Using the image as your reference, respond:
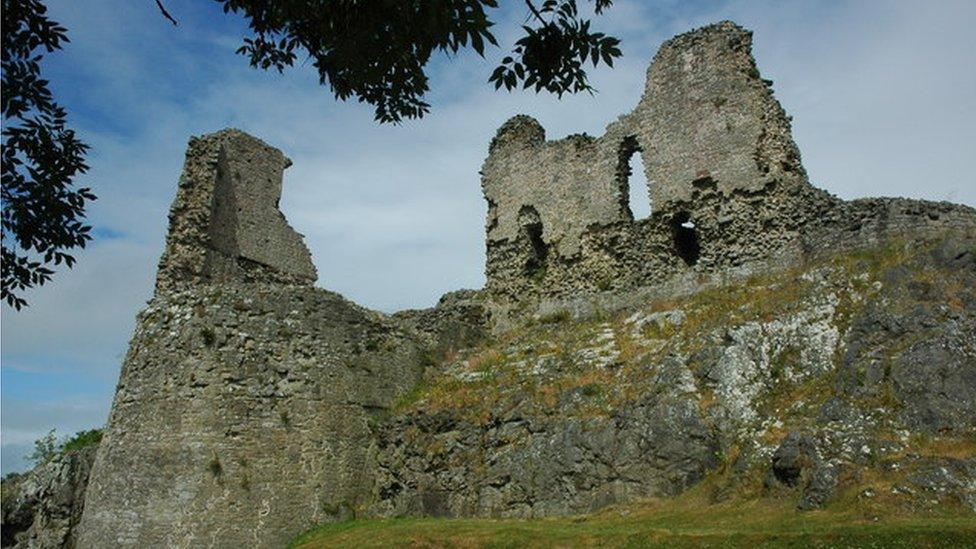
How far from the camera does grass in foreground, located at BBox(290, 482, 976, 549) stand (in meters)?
10.4

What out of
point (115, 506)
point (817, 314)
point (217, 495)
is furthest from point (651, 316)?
point (115, 506)

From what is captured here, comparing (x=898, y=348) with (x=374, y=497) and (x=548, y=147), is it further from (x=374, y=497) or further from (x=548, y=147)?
(x=548, y=147)

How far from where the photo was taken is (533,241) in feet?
87.9

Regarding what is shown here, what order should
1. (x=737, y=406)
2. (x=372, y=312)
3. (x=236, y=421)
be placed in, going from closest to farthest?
(x=737, y=406) < (x=236, y=421) < (x=372, y=312)

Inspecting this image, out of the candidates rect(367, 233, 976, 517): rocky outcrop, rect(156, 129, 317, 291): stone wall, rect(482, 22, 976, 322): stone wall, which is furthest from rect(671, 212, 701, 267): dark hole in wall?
rect(156, 129, 317, 291): stone wall

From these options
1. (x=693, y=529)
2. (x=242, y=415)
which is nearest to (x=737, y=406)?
(x=693, y=529)

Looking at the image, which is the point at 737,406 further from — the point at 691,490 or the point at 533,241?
the point at 533,241

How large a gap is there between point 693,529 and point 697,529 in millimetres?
63

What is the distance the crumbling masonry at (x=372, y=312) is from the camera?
17.3 metres

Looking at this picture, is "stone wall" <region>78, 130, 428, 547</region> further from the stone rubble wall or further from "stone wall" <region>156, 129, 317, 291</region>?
"stone wall" <region>156, 129, 317, 291</region>

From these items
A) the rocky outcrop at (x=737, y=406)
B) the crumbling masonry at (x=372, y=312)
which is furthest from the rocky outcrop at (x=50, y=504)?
the rocky outcrop at (x=737, y=406)

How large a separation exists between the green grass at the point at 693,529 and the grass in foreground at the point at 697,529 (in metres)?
0.01

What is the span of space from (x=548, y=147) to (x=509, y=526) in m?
15.2

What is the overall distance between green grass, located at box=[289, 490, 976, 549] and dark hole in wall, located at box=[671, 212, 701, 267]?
11.0 metres
